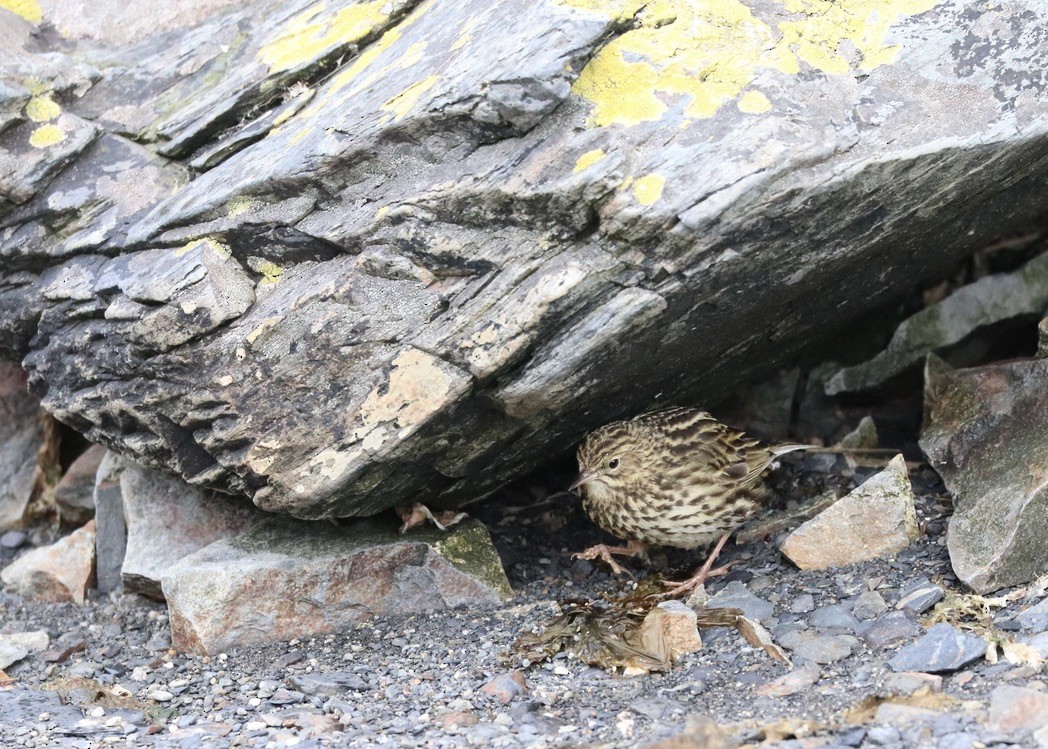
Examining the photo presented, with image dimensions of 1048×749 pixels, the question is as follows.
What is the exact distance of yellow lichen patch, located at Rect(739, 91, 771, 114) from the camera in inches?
179

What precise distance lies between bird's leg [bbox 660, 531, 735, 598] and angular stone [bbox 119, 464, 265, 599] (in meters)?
2.17

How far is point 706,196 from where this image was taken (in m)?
4.36

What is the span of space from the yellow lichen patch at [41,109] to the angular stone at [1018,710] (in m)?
5.00

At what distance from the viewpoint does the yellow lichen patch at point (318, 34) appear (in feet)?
18.3

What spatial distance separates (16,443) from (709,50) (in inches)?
191

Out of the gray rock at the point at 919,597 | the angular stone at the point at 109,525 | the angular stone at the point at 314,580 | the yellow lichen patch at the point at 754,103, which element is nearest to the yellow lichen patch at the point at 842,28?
the yellow lichen patch at the point at 754,103

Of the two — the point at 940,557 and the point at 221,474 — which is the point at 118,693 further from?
the point at 940,557

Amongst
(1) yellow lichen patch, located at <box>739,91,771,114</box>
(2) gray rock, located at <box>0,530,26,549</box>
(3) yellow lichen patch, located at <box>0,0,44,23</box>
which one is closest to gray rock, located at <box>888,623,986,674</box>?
(1) yellow lichen patch, located at <box>739,91,771,114</box>

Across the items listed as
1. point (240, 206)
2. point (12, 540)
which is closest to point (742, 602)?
point (240, 206)

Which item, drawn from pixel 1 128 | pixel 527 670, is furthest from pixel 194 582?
pixel 1 128

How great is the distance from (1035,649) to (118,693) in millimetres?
3926

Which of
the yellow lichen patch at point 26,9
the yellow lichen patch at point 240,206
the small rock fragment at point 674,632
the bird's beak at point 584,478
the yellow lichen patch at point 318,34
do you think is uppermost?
the yellow lichen patch at point 26,9

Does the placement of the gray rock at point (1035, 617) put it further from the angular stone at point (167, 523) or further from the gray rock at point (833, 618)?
the angular stone at point (167, 523)

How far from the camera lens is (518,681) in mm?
4820
